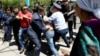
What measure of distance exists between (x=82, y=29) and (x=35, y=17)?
5.99 metres

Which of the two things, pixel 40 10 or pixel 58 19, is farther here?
pixel 58 19

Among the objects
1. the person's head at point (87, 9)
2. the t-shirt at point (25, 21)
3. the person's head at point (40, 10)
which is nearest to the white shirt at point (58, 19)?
the person's head at point (40, 10)

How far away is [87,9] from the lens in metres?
1.30

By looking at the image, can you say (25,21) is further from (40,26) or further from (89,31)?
(89,31)

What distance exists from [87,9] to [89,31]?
11 centimetres

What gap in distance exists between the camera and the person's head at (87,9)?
1.27 metres

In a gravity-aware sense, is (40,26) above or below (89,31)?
below

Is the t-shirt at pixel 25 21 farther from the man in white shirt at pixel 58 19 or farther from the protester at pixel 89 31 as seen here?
the protester at pixel 89 31

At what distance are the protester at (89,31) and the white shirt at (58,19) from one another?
19.3ft

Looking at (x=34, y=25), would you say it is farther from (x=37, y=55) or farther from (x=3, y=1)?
(x=3, y=1)

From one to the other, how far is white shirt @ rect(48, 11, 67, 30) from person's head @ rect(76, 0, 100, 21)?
19.2ft

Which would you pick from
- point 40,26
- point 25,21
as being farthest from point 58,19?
point 25,21

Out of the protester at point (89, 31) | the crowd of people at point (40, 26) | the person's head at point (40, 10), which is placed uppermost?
the protester at point (89, 31)

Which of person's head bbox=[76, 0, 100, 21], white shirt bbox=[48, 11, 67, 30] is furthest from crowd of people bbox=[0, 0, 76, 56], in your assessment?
person's head bbox=[76, 0, 100, 21]
